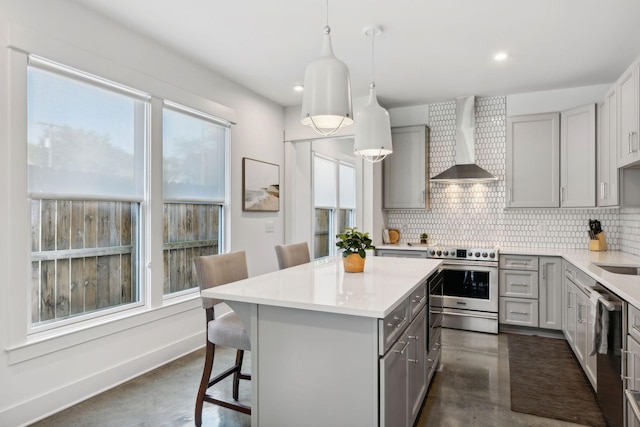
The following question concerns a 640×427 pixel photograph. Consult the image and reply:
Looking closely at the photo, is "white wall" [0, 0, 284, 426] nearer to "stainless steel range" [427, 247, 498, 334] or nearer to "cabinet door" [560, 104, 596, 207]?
"stainless steel range" [427, 247, 498, 334]

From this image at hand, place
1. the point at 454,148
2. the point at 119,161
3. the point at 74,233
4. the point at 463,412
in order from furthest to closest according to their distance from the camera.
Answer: the point at 454,148 < the point at 119,161 < the point at 74,233 < the point at 463,412

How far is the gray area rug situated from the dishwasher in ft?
0.69

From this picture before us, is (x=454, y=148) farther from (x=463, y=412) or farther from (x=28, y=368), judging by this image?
(x=28, y=368)

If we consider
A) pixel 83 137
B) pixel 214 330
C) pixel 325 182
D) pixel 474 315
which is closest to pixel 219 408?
pixel 214 330

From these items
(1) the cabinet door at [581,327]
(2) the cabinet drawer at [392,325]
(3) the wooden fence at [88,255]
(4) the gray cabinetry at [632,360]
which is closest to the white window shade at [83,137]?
(3) the wooden fence at [88,255]

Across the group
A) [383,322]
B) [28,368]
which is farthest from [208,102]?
[383,322]

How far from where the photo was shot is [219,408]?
251cm

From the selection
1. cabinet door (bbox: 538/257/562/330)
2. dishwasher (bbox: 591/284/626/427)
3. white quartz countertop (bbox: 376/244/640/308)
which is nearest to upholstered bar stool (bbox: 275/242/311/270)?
white quartz countertop (bbox: 376/244/640/308)

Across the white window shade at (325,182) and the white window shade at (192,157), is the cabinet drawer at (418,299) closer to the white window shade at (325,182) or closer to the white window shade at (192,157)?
the white window shade at (192,157)

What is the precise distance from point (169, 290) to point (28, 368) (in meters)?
1.25

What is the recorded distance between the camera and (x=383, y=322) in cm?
164

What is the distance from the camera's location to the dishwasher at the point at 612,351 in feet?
6.73

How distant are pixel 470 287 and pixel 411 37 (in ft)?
8.83

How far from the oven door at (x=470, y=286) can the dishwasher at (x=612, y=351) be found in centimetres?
181
